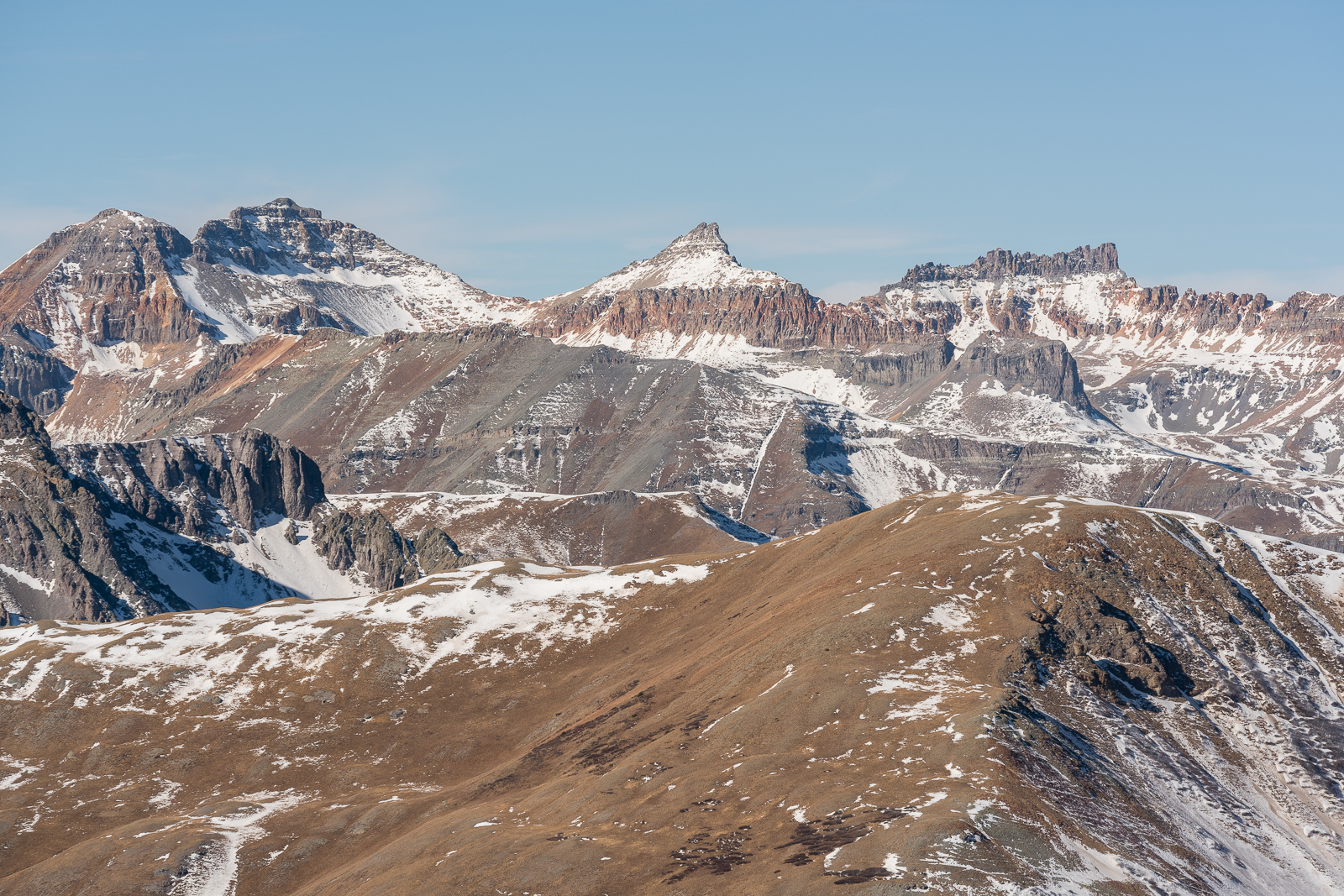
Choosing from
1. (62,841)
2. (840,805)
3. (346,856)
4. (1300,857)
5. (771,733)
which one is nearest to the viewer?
(840,805)

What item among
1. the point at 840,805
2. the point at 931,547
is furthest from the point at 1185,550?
the point at 840,805

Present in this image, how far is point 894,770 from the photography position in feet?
412

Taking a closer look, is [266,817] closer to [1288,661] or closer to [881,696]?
[881,696]

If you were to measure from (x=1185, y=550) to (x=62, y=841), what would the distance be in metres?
155

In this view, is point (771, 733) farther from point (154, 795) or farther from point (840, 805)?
point (154, 795)

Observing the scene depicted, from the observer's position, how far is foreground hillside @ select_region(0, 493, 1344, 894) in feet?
374

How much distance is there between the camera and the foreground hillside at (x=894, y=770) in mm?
114000

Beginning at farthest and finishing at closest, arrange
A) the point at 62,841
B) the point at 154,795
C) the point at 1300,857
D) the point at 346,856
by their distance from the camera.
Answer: the point at 154,795 → the point at 62,841 → the point at 346,856 → the point at 1300,857

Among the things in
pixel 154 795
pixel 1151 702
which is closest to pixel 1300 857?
pixel 1151 702

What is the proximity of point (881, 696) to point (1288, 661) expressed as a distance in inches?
2471

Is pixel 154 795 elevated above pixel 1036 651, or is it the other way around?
pixel 1036 651

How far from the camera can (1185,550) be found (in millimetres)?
190375

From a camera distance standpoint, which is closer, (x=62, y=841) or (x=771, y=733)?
(x=771, y=733)

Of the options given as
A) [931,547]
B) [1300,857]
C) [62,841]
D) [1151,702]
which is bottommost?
[62,841]
